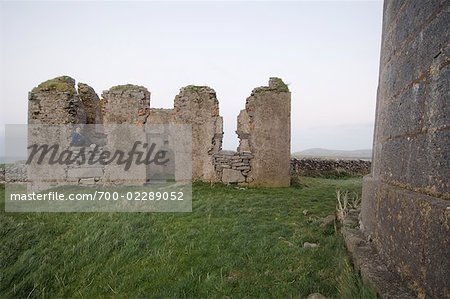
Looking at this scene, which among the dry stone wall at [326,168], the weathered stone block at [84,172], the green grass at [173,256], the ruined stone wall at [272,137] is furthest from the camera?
the dry stone wall at [326,168]

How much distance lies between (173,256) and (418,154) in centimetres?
302

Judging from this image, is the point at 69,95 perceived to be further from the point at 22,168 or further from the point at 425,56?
the point at 425,56

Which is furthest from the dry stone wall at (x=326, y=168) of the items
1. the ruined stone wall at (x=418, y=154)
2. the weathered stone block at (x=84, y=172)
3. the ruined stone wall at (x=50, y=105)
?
the ruined stone wall at (x=418, y=154)

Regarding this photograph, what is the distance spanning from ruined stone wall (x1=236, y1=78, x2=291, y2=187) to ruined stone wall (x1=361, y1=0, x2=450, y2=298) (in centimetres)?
750

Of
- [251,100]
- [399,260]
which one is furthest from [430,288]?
[251,100]

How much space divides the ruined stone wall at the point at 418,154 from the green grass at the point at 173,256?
460 mm

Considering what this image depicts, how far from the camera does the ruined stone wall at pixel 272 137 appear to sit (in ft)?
34.0

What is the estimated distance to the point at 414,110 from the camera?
6.94 feet

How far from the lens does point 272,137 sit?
34.0 ft

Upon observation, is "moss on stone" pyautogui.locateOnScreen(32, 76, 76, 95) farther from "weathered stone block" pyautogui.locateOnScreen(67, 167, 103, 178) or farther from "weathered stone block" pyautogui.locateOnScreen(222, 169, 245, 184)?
"weathered stone block" pyautogui.locateOnScreen(222, 169, 245, 184)

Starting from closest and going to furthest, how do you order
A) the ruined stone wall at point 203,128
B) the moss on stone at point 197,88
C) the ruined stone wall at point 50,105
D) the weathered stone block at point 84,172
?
the weathered stone block at point 84,172, the ruined stone wall at point 50,105, the ruined stone wall at point 203,128, the moss on stone at point 197,88

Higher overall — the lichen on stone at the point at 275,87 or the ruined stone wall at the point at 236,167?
the lichen on stone at the point at 275,87

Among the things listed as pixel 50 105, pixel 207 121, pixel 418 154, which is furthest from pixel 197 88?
pixel 418 154

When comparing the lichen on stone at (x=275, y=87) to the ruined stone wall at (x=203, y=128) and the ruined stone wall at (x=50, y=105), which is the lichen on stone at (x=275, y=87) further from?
the ruined stone wall at (x=50, y=105)
